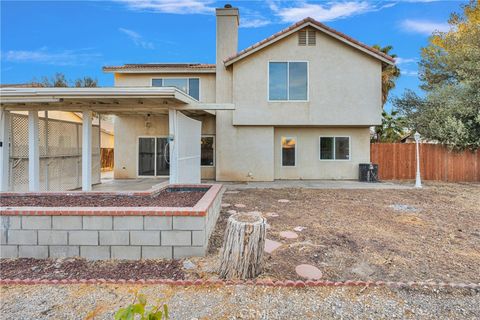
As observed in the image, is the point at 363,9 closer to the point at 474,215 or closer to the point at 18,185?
the point at 474,215

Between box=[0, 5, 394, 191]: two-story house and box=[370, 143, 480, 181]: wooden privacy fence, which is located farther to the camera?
box=[370, 143, 480, 181]: wooden privacy fence

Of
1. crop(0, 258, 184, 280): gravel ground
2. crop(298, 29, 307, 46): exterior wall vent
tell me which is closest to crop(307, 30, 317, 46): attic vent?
crop(298, 29, 307, 46): exterior wall vent

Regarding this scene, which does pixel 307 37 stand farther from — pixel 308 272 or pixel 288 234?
pixel 308 272

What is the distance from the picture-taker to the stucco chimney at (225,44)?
41.6 feet

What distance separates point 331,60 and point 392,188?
6339 millimetres

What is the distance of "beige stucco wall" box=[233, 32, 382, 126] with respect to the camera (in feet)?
40.2

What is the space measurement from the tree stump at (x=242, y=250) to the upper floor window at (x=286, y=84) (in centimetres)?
985

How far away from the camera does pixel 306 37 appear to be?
12234mm

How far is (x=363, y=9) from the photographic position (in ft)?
35.6

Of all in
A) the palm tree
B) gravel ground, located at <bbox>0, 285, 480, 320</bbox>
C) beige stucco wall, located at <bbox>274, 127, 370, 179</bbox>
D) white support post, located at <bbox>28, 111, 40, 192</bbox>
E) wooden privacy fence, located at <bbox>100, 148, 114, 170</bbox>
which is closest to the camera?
gravel ground, located at <bbox>0, 285, 480, 320</bbox>

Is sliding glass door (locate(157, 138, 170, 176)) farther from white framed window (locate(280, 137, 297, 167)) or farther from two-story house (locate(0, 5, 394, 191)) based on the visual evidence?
white framed window (locate(280, 137, 297, 167))

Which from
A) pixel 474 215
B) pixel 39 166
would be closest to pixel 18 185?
pixel 39 166

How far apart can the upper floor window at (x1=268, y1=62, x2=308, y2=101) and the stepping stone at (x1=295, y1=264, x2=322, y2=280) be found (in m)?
9.66

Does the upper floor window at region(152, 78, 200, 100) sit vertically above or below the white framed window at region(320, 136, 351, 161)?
above
